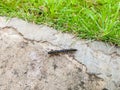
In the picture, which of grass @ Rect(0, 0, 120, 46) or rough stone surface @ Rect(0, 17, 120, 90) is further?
grass @ Rect(0, 0, 120, 46)

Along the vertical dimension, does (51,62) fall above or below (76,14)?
below

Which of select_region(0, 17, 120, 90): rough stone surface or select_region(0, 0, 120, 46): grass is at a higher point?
select_region(0, 0, 120, 46): grass

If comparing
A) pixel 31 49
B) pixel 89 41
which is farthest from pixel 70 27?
pixel 31 49

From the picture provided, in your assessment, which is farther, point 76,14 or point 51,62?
point 76,14

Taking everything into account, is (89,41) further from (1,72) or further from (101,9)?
(1,72)
